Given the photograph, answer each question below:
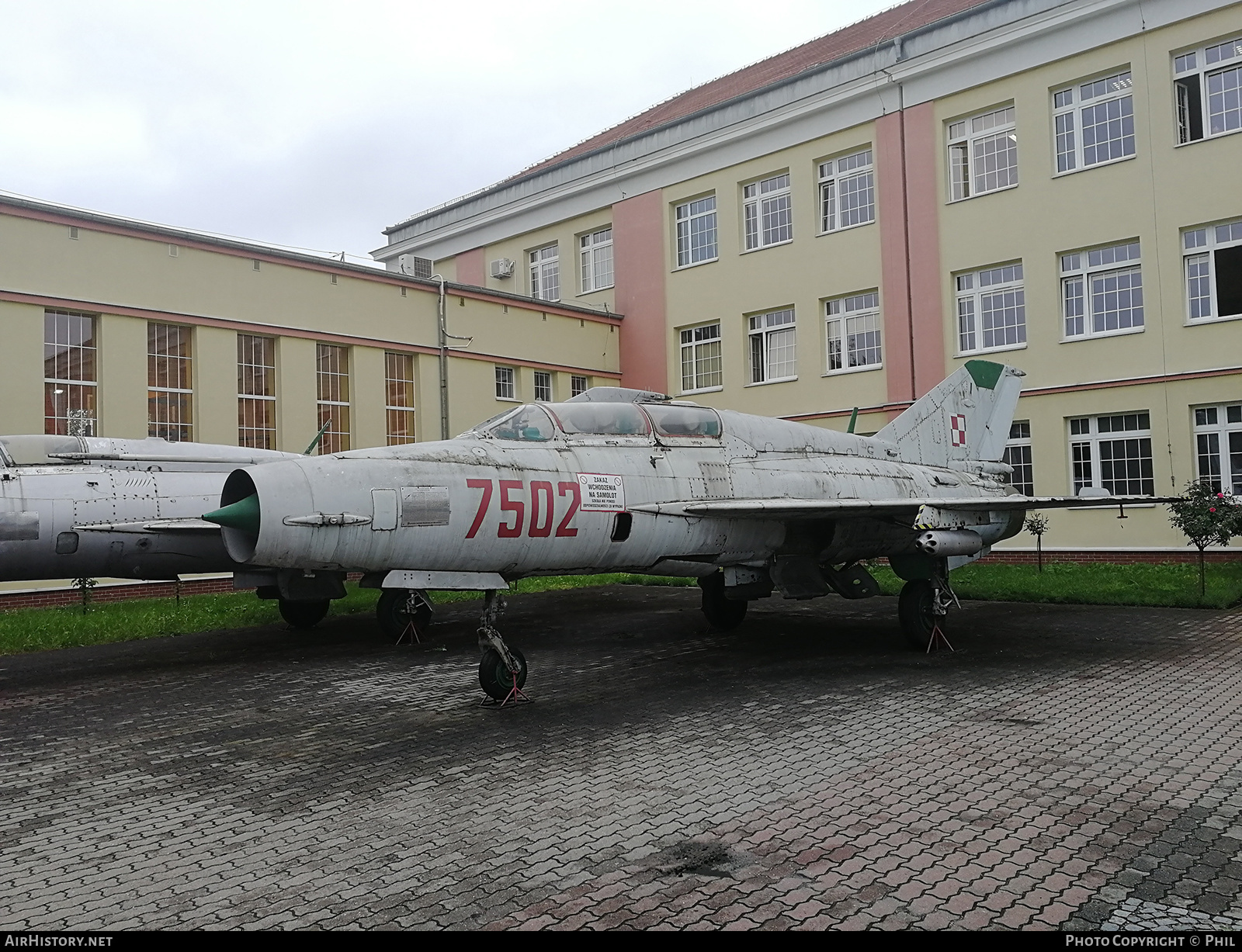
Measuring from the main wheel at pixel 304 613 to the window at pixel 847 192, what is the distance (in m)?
15.8

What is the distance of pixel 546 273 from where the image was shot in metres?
29.0

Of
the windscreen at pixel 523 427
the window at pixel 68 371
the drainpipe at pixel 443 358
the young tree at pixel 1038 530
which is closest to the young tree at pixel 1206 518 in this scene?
the young tree at pixel 1038 530

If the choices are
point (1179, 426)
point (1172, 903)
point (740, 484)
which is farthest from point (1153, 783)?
point (1179, 426)

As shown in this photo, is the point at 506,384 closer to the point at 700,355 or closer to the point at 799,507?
the point at 700,355

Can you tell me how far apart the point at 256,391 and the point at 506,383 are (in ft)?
21.4

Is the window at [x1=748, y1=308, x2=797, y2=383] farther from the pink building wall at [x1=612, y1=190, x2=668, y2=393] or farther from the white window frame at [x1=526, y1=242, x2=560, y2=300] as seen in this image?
the white window frame at [x1=526, y1=242, x2=560, y2=300]

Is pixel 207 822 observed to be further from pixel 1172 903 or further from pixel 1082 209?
pixel 1082 209

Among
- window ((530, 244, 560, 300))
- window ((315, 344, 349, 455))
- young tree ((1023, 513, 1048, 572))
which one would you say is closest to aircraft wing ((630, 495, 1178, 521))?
young tree ((1023, 513, 1048, 572))

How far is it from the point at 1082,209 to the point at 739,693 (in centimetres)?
1587

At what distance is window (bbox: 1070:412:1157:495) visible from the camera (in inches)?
721

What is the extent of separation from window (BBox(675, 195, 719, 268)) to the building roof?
238 centimetres

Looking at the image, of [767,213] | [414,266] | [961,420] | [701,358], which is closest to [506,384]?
[414,266]

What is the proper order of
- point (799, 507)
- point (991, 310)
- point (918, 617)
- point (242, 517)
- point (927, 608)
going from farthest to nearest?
1. point (991, 310)
2. point (927, 608)
3. point (918, 617)
4. point (799, 507)
5. point (242, 517)

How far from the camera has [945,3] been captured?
2367 cm
